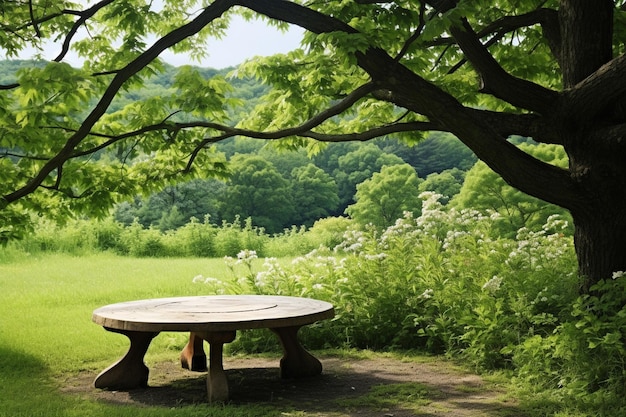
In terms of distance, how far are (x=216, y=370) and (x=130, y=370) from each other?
858 mm

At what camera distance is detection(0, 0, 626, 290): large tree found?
5309 millimetres

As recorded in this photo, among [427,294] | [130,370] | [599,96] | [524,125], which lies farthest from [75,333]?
[599,96]

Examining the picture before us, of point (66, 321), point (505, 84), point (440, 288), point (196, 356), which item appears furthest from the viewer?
point (66, 321)

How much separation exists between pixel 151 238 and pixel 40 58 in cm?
1156

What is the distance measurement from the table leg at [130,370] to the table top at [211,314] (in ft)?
0.76

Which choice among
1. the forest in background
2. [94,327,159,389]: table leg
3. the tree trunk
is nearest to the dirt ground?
[94,327,159,389]: table leg

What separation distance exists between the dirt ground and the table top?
558mm

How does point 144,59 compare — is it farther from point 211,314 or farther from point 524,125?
point 524,125

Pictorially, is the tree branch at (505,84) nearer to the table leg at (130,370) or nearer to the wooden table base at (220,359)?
the wooden table base at (220,359)

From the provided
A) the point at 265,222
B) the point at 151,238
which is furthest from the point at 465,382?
the point at 265,222

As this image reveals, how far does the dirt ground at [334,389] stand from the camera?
4.80 metres

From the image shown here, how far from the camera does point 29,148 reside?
5.73 metres

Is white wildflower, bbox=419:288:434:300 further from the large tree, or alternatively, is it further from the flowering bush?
the large tree

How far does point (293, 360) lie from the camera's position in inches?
231
